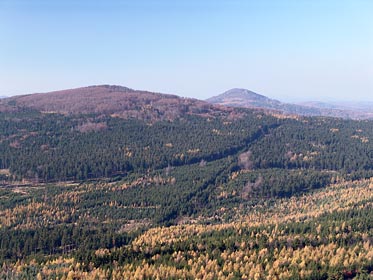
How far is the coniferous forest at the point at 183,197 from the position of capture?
151 ft

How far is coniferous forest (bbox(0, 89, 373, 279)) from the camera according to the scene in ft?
151

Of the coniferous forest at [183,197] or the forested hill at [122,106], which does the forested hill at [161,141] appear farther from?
the forested hill at [122,106]

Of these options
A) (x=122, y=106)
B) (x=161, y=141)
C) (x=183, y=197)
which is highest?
(x=122, y=106)

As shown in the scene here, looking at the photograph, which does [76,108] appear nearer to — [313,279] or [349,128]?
[349,128]

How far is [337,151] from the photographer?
377ft

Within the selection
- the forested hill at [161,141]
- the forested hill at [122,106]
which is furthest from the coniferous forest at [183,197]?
the forested hill at [122,106]

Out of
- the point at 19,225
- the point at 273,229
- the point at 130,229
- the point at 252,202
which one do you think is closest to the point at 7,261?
the point at 19,225

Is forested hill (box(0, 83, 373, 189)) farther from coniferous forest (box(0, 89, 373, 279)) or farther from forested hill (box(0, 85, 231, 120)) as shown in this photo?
forested hill (box(0, 85, 231, 120))

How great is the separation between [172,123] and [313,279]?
111527mm

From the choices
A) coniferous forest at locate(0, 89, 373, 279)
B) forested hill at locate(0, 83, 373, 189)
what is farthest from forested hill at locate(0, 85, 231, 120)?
coniferous forest at locate(0, 89, 373, 279)

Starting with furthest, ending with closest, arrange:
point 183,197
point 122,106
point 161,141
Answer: point 122,106
point 161,141
point 183,197

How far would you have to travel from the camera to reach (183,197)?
83000mm

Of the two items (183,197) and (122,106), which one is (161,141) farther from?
(122,106)

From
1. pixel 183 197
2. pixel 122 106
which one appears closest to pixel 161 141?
pixel 183 197
